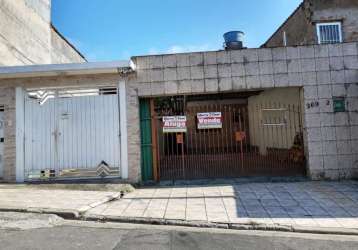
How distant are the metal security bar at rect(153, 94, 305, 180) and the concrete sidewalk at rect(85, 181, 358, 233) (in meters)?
1.73

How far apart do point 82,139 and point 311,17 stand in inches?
439

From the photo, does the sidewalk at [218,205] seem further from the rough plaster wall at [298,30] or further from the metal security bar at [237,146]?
the rough plaster wall at [298,30]

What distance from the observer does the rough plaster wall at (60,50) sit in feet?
56.7

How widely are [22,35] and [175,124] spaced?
866 cm

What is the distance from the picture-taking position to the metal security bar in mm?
10523

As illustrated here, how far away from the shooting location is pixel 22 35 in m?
13.8

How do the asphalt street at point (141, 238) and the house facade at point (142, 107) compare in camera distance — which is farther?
the house facade at point (142, 107)

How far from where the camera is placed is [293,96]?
1237 centimetres

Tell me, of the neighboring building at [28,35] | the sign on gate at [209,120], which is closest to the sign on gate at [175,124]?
the sign on gate at [209,120]

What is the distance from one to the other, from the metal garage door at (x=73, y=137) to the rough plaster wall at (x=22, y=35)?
12.6 feet

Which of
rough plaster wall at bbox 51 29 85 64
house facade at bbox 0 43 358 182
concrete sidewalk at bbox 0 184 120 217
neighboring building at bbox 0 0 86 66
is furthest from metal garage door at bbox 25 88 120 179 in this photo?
rough plaster wall at bbox 51 29 85 64

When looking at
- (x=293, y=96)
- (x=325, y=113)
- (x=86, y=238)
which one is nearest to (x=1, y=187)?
(x=86, y=238)

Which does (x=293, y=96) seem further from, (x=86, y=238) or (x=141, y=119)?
(x=86, y=238)

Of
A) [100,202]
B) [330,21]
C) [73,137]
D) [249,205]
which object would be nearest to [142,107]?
[73,137]
